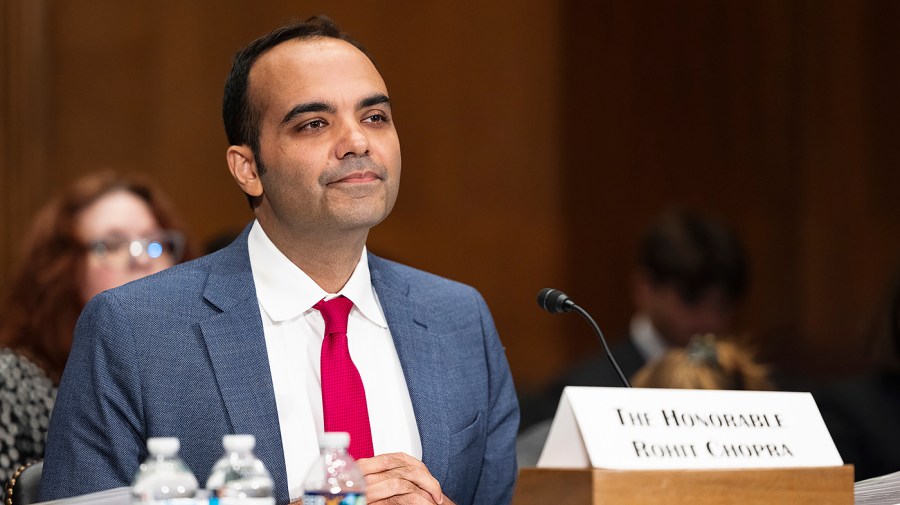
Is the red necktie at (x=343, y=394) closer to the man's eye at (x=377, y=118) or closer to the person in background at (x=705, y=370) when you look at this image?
the man's eye at (x=377, y=118)

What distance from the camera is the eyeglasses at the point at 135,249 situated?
13.6ft

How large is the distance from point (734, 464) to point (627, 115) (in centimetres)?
525

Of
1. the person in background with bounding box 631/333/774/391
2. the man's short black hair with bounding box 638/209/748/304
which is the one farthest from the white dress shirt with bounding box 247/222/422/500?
the man's short black hair with bounding box 638/209/748/304

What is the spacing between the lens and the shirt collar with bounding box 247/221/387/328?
2.59 meters

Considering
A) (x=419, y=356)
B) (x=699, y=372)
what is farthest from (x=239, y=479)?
(x=699, y=372)

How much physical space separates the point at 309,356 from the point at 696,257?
11.1 feet

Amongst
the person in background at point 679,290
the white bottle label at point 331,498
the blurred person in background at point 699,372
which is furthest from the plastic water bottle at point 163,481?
the person in background at point 679,290

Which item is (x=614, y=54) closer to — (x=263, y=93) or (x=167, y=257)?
(x=167, y=257)

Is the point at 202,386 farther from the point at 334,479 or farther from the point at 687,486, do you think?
the point at 687,486

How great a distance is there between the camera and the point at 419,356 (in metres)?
2.68

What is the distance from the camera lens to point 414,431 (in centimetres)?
260

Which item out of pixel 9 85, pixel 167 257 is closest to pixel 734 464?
pixel 167 257

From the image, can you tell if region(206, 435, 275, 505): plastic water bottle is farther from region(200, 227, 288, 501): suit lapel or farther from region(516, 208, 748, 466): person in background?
region(516, 208, 748, 466): person in background

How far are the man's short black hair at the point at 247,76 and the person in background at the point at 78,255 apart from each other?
1405 mm
